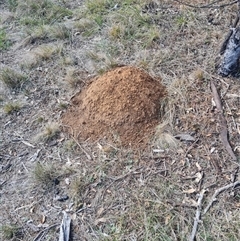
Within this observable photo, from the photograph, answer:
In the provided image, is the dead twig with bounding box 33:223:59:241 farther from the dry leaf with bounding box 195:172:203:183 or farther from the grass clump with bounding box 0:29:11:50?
the grass clump with bounding box 0:29:11:50

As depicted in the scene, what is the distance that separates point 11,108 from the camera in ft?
10.3

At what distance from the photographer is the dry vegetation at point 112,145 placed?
7.64 ft

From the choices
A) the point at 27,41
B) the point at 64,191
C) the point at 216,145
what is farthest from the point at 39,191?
the point at 27,41

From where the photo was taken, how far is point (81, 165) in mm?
2637

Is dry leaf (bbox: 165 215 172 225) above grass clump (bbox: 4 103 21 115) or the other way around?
the other way around

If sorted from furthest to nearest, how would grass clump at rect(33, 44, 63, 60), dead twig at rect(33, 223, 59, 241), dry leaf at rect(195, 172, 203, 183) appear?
grass clump at rect(33, 44, 63, 60)
dry leaf at rect(195, 172, 203, 183)
dead twig at rect(33, 223, 59, 241)

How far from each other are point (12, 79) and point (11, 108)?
0.35 metres

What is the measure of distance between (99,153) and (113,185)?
0.91ft

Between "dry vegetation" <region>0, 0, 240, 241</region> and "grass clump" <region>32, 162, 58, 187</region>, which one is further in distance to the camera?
"grass clump" <region>32, 162, 58, 187</region>

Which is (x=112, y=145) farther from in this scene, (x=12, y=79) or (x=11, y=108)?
(x=12, y=79)

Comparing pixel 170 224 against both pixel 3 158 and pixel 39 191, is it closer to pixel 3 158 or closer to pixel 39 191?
pixel 39 191

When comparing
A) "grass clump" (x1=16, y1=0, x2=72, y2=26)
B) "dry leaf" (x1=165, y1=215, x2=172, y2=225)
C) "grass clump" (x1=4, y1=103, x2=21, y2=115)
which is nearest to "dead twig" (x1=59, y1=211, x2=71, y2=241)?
"dry leaf" (x1=165, y1=215, x2=172, y2=225)

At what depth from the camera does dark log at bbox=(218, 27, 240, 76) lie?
2.91m

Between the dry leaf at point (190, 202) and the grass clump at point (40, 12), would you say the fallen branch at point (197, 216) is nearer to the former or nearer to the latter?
the dry leaf at point (190, 202)
